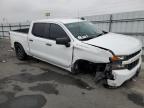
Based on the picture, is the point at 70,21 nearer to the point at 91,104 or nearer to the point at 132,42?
the point at 132,42

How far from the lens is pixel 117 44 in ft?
15.5

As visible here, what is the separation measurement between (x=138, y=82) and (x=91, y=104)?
77.1 inches

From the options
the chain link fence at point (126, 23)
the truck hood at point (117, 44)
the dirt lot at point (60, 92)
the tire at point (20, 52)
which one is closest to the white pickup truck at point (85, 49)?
the truck hood at point (117, 44)

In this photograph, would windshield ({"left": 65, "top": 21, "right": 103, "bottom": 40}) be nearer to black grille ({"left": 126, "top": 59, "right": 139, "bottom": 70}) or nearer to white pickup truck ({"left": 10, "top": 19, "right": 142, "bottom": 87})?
white pickup truck ({"left": 10, "top": 19, "right": 142, "bottom": 87})

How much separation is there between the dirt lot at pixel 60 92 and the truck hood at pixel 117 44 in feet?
3.52

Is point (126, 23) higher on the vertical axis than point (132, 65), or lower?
higher

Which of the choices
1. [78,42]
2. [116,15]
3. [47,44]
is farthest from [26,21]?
[78,42]

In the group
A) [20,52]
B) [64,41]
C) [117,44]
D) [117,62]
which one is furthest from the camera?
[20,52]

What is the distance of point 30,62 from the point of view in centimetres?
785

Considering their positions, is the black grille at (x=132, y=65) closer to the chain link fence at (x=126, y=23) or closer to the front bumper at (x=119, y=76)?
the front bumper at (x=119, y=76)

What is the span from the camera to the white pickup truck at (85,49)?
4.50 meters

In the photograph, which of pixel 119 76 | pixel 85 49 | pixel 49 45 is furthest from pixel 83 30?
pixel 119 76

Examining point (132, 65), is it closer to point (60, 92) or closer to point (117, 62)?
point (117, 62)

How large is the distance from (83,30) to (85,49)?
1097 millimetres
